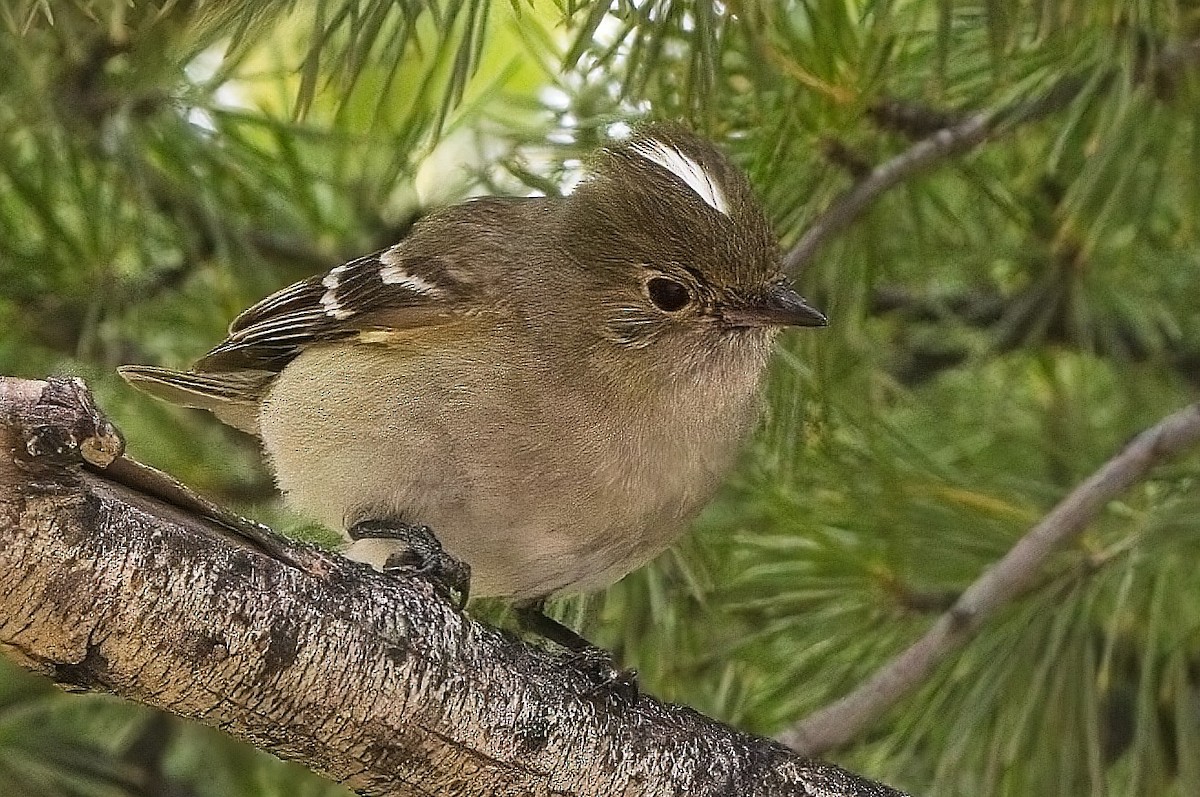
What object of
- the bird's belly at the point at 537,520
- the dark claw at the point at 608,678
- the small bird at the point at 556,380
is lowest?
the dark claw at the point at 608,678

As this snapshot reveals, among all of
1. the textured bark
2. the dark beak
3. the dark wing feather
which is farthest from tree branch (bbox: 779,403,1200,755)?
the dark wing feather

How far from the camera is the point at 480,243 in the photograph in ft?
7.58

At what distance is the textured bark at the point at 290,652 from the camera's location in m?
1.24

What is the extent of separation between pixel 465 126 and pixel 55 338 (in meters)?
0.79

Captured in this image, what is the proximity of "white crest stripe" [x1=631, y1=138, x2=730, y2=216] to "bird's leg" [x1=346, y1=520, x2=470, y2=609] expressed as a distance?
57 centimetres

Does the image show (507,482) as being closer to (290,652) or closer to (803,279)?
(290,652)

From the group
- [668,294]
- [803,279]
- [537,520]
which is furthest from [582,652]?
[803,279]

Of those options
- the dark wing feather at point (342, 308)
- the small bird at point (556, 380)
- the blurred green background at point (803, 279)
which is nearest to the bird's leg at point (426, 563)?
the small bird at point (556, 380)

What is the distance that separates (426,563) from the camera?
167cm

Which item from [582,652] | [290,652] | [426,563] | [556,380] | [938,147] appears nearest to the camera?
[290,652]

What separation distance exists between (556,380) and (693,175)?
33cm

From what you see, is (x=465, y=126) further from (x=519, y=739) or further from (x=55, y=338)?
(x=519, y=739)

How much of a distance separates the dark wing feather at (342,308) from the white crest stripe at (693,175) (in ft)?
1.09

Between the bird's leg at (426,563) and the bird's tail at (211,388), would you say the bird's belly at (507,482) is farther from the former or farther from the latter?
the bird's tail at (211,388)
